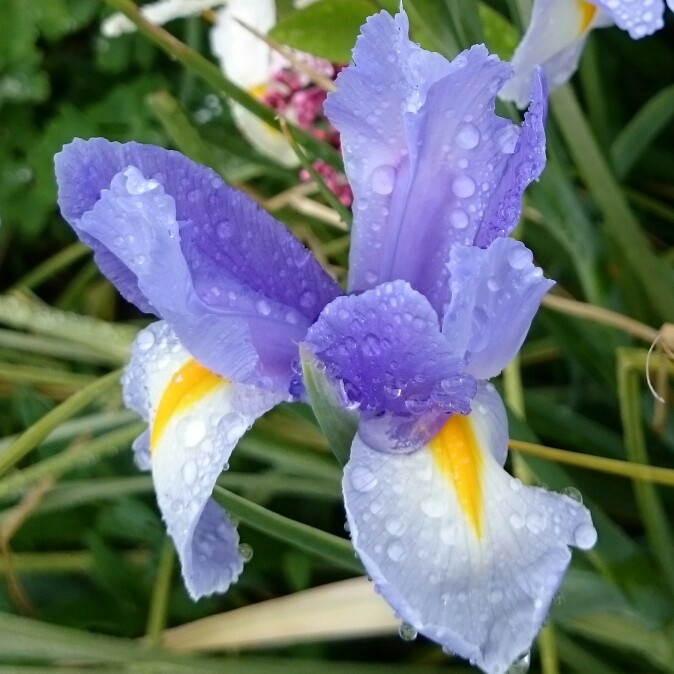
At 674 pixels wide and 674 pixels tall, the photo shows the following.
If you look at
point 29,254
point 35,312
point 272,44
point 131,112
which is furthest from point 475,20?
point 29,254

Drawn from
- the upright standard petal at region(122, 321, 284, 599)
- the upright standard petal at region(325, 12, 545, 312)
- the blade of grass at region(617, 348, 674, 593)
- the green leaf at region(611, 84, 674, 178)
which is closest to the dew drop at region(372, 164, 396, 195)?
the upright standard petal at region(325, 12, 545, 312)

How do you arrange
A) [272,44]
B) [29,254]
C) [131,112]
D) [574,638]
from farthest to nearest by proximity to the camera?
1. [29,254]
2. [131,112]
3. [574,638]
4. [272,44]

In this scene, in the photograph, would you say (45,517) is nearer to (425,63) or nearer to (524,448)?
(524,448)

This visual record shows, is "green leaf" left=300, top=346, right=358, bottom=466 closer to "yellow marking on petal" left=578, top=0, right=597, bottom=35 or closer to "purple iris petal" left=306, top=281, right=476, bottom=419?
"purple iris petal" left=306, top=281, right=476, bottom=419

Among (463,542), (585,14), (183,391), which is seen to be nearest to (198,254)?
(183,391)

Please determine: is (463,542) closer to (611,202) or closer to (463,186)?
(463,186)

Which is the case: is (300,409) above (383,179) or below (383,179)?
below
